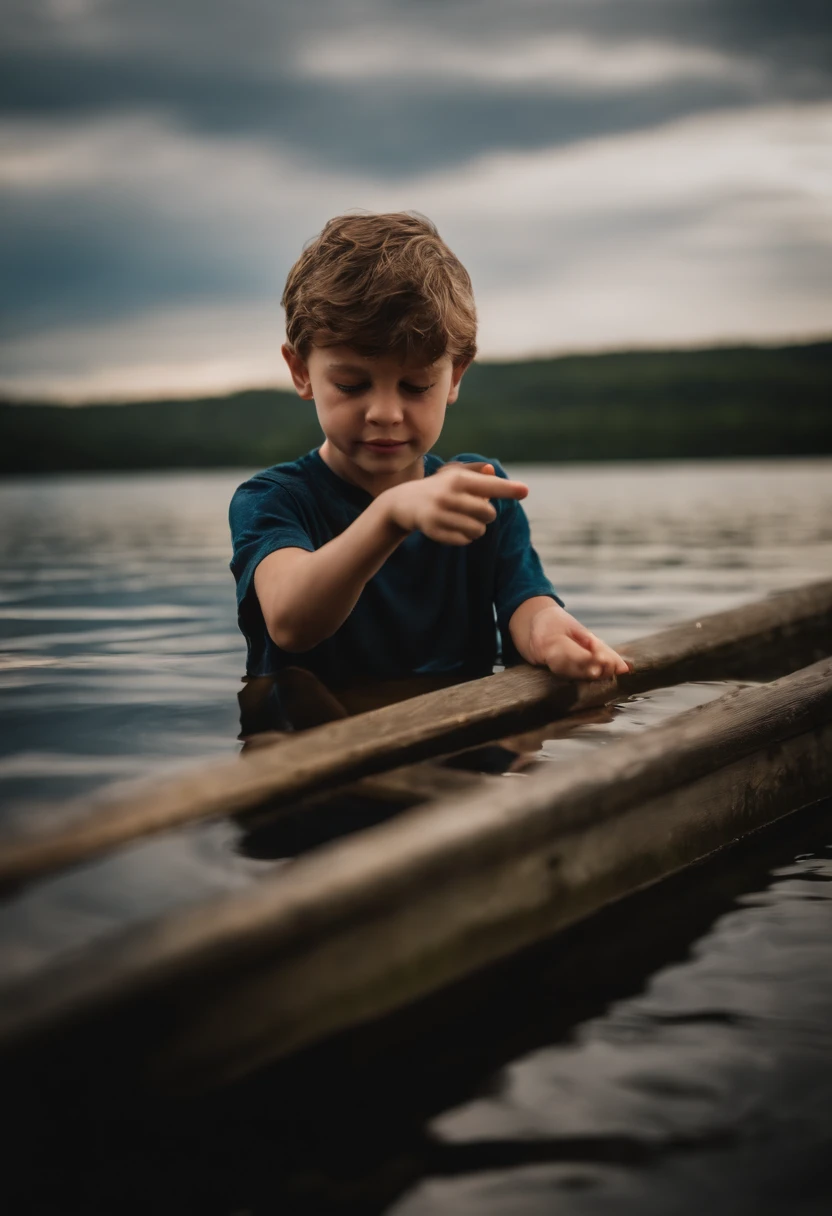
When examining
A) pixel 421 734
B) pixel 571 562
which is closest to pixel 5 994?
pixel 421 734

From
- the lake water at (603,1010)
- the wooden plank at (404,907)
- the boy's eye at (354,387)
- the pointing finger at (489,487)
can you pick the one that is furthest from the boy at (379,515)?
the wooden plank at (404,907)

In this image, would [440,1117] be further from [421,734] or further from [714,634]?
[714,634]

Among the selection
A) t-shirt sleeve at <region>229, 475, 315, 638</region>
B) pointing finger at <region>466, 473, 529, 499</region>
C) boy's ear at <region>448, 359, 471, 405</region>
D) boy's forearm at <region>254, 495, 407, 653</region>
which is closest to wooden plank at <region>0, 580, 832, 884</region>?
boy's forearm at <region>254, 495, 407, 653</region>

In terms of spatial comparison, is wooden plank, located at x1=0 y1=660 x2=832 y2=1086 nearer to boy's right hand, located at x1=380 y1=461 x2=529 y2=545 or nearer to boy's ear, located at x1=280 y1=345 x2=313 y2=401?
boy's right hand, located at x1=380 y1=461 x2=529 y2=545

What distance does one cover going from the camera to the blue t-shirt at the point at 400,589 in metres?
3.21

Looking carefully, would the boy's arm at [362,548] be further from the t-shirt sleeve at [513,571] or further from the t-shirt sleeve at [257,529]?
the t-shirt sleeve at [513,571]

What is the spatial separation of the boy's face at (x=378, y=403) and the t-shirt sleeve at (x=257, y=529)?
256 mm

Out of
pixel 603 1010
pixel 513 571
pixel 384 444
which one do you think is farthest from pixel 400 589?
pixel 603 1010

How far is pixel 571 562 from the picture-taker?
28.8ft

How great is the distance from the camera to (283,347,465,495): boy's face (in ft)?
9.41

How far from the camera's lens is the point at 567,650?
2793mm

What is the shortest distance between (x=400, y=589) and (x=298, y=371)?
0.78 meters

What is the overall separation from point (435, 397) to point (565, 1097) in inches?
81.8

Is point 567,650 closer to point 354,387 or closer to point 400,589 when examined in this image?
point 400,589
